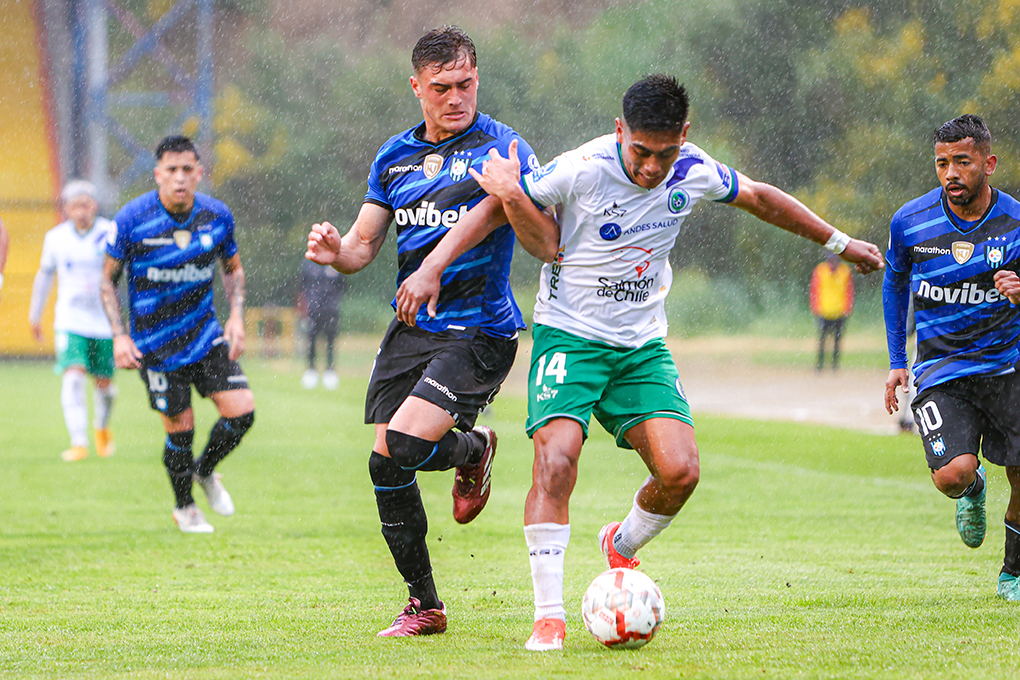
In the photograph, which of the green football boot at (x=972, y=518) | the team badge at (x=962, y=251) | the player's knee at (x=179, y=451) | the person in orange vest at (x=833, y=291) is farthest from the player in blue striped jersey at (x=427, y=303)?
the person in orange vest at (x=833, y=291)

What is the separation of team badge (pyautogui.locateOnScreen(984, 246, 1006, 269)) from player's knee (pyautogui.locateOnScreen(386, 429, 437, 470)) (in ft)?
8.24

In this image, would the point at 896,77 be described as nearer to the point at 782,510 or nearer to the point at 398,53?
the point at 782,510

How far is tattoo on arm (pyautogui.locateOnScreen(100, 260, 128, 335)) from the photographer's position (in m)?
7.21

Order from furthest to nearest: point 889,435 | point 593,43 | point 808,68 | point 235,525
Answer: point 593,43
point 808,68
point 889,435
point 235,525

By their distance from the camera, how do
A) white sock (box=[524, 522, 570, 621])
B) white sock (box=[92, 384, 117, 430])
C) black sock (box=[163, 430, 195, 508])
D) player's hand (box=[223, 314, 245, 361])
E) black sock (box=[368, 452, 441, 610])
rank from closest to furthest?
white sock (box=[524, 522, 570, 621]) < black sock (box=[368, 452, 441, 610]) < player's hand (box=[223, 314, 245, 361]) < black sock (box=[163, 430, 195, 508]) < white sock (box=[92, 384, 117, 430])

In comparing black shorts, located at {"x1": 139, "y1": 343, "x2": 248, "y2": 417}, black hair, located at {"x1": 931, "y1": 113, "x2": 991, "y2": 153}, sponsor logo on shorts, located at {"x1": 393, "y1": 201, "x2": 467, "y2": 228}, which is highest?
black hair, located at {"x1": 931, "y1": 113, "x2": 991, "y2": 153}

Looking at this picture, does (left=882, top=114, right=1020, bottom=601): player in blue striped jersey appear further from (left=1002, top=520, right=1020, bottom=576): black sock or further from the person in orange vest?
the person in orange vest

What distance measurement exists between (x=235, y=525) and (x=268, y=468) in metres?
3.05

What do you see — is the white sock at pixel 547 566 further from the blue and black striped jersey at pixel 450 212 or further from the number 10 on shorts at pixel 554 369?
the blue and black striped jersey at pixel 450 212

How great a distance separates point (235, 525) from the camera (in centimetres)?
779

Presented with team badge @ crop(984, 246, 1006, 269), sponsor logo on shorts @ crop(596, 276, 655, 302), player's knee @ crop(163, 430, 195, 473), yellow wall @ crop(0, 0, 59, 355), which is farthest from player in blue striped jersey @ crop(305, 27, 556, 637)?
yellow wall @ crop(0, 0, 59, 355)

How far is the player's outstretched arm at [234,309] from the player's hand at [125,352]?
53 centimetres

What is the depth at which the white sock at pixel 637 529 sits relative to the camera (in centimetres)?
466

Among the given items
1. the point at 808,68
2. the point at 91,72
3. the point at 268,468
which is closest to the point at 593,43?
the point at 808,68
